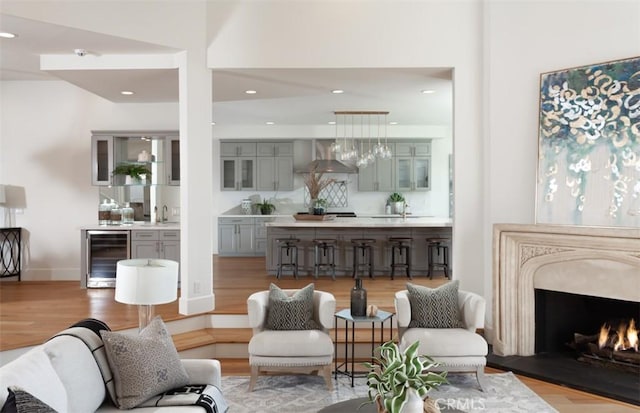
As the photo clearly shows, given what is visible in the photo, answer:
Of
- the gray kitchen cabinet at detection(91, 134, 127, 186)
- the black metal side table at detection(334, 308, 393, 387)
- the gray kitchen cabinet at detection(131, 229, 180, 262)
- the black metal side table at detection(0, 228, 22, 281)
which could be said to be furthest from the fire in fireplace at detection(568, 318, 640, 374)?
the black metal side table at detection(0, 228, 22, 281)

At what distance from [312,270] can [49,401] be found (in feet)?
18.2

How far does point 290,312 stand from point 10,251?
16.7 ft

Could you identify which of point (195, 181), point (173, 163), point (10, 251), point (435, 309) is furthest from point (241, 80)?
point (10, 251)

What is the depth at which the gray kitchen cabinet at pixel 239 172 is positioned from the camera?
10336 mm

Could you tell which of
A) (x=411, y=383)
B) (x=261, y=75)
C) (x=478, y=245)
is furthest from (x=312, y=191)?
(x=411, y=383)

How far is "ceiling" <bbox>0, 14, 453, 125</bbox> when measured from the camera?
487 centimetres

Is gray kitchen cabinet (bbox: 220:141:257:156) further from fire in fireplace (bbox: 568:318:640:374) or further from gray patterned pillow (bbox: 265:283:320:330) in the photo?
fire in fireplace (bbox: 568:318:640:374)

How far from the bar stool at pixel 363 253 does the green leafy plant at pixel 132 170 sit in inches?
132

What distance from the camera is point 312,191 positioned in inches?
350

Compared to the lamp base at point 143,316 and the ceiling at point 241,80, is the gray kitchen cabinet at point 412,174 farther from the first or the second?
the lamp base at point 143,316

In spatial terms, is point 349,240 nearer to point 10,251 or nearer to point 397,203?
point 397,203

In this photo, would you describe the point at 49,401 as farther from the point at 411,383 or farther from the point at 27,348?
the point at 27,348

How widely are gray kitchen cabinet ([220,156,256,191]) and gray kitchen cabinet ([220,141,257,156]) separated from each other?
0.11 metres

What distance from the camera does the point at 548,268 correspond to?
458 cm
